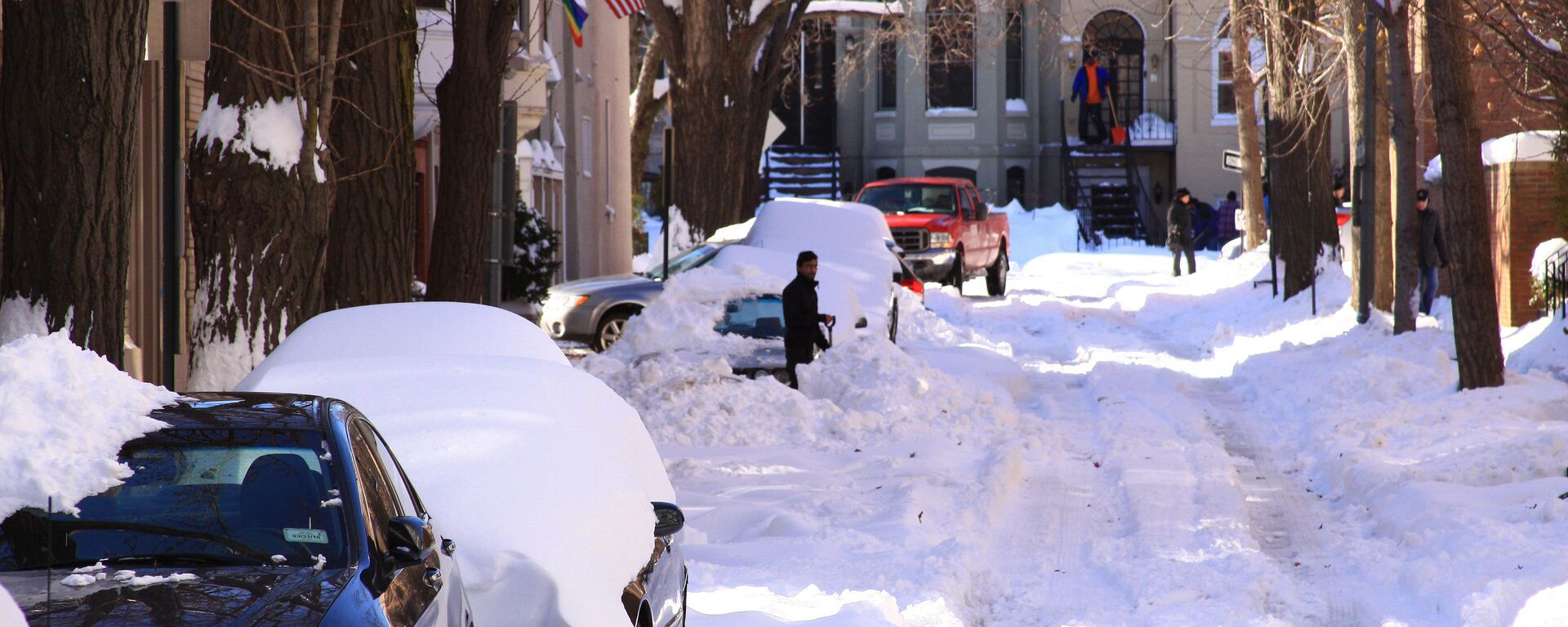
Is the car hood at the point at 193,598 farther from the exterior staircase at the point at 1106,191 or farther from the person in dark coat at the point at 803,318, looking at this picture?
the exterior staircase at the point at 1106,191

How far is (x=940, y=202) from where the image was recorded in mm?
28844

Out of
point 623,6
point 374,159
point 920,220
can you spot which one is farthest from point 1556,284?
point 920,220

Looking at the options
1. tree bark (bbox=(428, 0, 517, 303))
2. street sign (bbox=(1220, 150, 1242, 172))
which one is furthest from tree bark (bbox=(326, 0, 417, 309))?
street sign (bbox=(1220, 150, 1242, 172))

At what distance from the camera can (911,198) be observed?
29.3 m

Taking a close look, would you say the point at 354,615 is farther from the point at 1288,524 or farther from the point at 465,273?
the point at 465,273

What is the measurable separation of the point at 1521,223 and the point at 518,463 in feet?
50.5

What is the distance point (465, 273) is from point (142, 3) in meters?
6.43

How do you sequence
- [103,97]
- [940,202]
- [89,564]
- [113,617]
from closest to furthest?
[113,617], [89,564], [103,97], [940,202]

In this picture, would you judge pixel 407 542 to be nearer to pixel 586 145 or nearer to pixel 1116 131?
pixel 586 145

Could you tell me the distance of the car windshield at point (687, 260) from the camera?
18719 mm

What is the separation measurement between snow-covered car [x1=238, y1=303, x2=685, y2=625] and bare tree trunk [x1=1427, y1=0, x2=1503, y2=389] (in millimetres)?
8806

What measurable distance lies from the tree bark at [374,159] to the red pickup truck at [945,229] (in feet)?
55.6

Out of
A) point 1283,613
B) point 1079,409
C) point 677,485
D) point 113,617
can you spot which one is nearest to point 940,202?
point 1079,409

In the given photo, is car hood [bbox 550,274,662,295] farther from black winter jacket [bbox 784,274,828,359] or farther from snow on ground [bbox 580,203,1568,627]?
black winter jacket [bbox 784,274,828,359]
